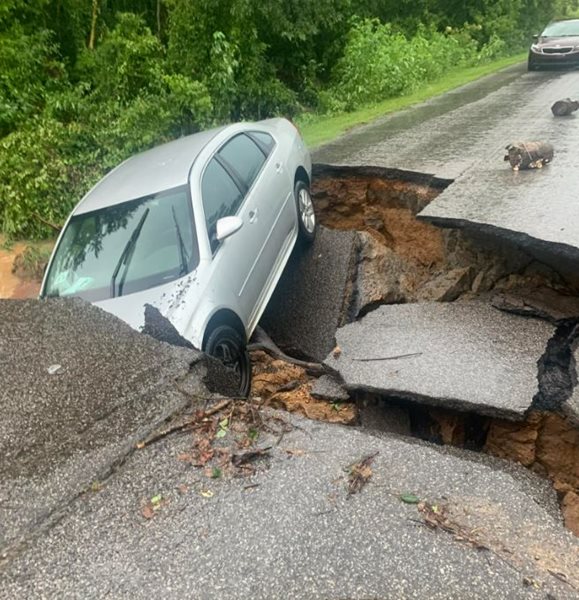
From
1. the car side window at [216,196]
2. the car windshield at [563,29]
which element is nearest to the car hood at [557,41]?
the car windshield at [563,29]

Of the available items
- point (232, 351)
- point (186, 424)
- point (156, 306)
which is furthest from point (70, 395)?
point (232, 351)

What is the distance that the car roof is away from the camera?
18.7ft

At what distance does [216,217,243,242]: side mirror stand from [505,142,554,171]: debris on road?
3715 millimetres

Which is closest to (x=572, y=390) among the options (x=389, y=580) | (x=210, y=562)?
(x=389, y=580)

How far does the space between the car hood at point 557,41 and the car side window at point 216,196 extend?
14830mm

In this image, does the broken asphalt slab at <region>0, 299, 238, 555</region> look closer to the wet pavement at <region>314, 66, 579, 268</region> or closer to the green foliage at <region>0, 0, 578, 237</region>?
the wet pavement at <region>314, 66, 579, 268</region>

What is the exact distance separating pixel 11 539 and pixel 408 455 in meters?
2.06

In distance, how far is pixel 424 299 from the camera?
611cm

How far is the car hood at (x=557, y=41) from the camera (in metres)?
16.9

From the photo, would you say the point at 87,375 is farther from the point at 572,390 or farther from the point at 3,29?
the point at 3,29

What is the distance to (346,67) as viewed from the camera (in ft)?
54.0

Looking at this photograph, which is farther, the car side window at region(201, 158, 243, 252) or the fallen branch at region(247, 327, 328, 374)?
the fallen branch at region(247, 327, 328, 374)

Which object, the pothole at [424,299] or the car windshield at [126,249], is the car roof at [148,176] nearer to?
the car windshield at [126,249]

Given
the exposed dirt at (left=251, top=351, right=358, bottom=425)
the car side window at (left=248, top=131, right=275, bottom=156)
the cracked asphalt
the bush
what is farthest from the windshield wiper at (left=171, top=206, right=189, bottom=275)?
the bush
